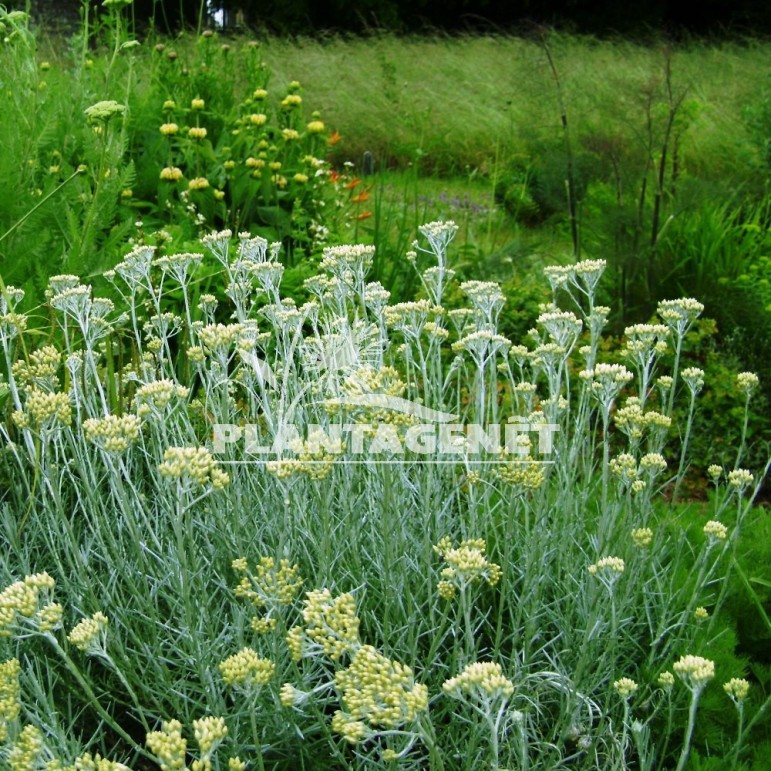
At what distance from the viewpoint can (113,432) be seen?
5.07 ft

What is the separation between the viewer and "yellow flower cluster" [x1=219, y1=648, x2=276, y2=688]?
1.36 m

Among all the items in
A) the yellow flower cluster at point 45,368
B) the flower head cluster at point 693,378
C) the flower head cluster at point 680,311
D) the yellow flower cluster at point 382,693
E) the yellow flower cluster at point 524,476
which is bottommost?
the yellow flower cluster at point 382,693

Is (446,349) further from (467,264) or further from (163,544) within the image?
(163,544)

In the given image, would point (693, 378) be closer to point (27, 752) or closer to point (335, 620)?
point (335, 620)

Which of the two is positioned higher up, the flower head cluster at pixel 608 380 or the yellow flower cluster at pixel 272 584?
the flower head cluster at pixel 608 380

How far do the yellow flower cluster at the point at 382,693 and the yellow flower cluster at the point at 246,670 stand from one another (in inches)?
7.2

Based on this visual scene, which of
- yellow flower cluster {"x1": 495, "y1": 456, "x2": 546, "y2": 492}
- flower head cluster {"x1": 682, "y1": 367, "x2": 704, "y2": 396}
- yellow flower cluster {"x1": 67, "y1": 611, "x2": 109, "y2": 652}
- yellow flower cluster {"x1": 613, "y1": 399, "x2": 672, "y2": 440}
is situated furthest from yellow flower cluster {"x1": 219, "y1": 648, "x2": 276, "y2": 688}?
flower head cluster {"x1": 682, "y1": 367, "x2": 704, "y2": 396}

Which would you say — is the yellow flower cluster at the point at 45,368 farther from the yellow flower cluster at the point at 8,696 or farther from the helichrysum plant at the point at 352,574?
the yellow flower cluster at the point at 8,696

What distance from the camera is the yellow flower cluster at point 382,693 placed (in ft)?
3.89

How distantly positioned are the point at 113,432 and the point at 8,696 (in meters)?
0.44

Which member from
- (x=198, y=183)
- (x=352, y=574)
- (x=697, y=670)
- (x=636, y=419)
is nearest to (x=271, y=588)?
(x=352, y=574)

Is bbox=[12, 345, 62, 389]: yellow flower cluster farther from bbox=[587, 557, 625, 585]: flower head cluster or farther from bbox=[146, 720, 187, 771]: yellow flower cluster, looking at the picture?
bbox=[587, 557, 625, 585]: flower head cluster

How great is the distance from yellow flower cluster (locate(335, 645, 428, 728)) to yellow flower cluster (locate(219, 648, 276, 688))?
184mm

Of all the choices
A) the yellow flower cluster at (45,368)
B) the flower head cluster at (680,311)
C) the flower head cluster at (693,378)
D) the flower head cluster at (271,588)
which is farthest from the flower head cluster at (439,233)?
the flower head cluster at (271,588)
